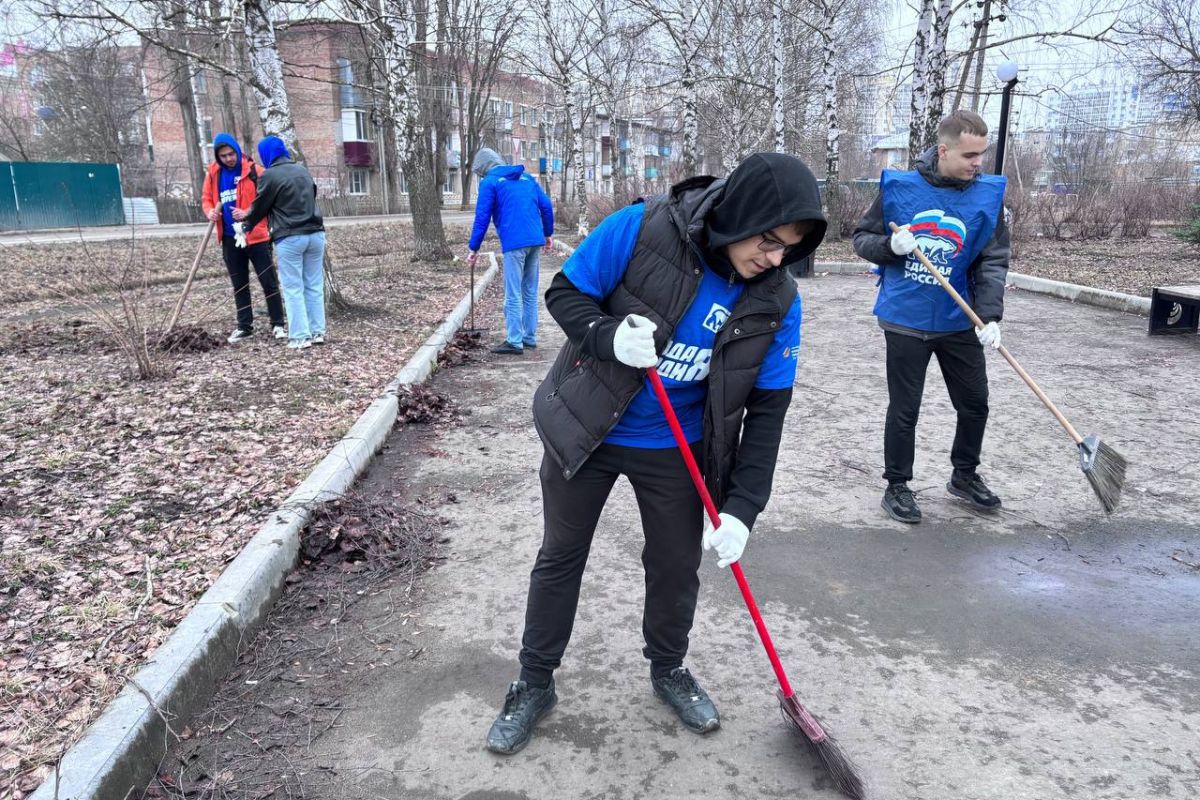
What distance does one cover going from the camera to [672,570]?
257cm

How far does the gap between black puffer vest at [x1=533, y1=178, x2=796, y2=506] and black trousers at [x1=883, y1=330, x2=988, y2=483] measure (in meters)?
2.06

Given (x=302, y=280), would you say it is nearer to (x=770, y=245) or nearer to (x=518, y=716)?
(x=518, y=716)

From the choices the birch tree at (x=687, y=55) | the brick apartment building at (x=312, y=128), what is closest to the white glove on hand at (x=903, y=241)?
the birch tree at (x=687, y=55)

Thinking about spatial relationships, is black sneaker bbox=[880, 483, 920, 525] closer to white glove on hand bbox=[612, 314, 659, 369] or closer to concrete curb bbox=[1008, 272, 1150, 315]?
white glove on hand bbox=[612, 314, 659, 369]

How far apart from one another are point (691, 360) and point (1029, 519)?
2.82m

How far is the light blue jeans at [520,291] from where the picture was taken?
8086 millimetres

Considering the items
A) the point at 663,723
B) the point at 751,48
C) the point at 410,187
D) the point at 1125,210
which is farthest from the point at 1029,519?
the point at 751,48

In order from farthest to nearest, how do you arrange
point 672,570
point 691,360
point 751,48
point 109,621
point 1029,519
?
point 751,48
point 1029,519
point 109,621
point 672,570
point 691,360

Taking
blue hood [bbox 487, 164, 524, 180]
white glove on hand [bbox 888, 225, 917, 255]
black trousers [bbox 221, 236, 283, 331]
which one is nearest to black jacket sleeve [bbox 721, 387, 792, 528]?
white glove on hand [bbox 888, 225, 917, 255]

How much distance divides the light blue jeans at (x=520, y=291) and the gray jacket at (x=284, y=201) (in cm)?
190

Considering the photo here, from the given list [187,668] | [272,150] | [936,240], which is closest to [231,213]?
[272,150]

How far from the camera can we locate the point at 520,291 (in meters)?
8.27

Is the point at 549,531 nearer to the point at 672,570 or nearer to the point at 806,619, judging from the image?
the point at 672,570

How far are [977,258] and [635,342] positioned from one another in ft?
9.14
